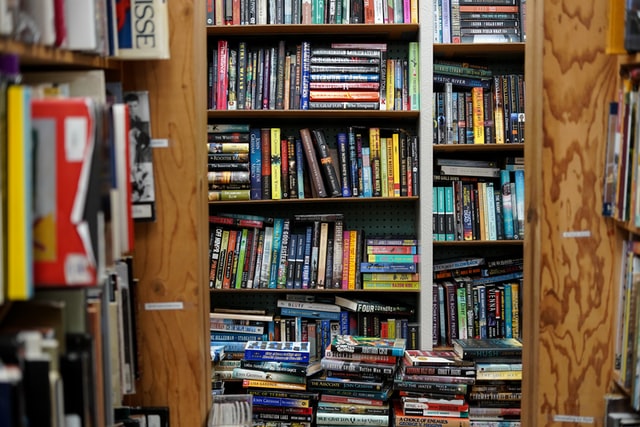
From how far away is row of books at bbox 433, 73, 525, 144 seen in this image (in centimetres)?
328

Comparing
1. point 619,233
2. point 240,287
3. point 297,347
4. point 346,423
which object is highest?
point 619,233

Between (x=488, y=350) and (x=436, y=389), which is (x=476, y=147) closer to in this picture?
(x=488, y=350)

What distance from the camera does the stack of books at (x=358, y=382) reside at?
2.95 m

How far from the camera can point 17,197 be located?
1.05m

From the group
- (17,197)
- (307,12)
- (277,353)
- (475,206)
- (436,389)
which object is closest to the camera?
(17,197)

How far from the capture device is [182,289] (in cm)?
192

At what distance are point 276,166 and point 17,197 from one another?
2261mm

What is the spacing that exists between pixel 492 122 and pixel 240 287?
4.32 ft

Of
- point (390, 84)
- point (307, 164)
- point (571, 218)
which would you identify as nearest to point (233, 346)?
point (307, 164)

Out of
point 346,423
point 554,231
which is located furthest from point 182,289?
point 346,423

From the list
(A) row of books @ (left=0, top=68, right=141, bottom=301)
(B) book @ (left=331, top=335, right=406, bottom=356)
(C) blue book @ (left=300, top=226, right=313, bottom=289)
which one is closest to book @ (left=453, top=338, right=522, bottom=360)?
(B) book @ (left=331, top=335, right=406, bottom=356)

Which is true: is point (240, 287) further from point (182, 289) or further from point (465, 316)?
point (182, 289)

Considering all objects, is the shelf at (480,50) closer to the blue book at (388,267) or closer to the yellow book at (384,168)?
the yellow book at (384,168)

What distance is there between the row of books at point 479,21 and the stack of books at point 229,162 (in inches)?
37.3
